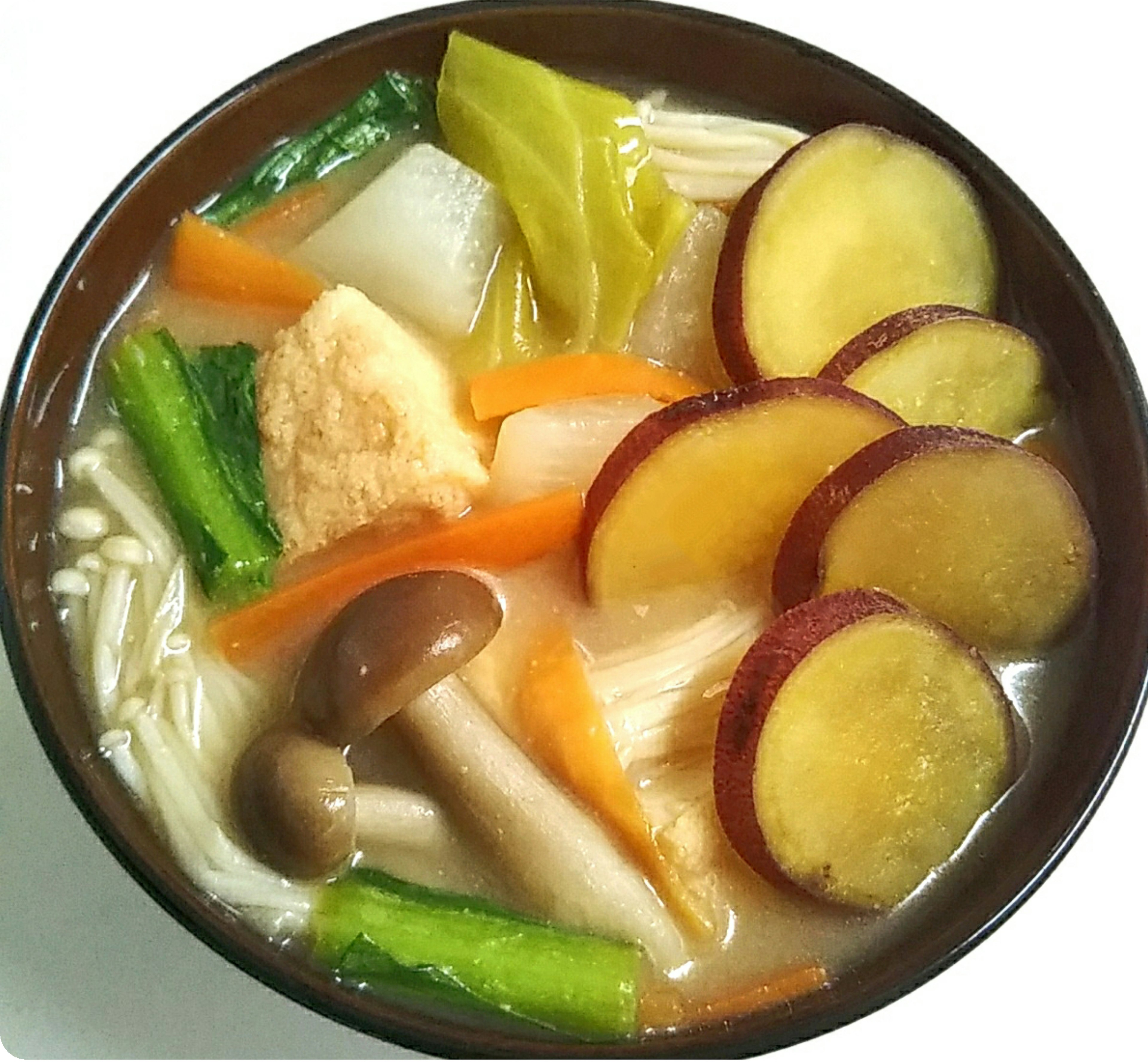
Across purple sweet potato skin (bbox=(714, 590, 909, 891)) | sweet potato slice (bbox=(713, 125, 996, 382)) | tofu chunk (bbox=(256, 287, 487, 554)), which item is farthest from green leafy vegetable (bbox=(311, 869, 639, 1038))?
sweet potato slice (bbox=(713, 125, 996, 382))

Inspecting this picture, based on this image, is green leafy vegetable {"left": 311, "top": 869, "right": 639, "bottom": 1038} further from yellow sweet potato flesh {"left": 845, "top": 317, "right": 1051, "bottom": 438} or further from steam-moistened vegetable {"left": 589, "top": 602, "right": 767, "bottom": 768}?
yellow sweet potato flesh {"left": 845, "top": 317, "right": 1051, "bottom": 438}

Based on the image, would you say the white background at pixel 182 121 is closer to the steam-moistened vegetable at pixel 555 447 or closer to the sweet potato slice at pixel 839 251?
the sweet potato slice at pixel 839 251

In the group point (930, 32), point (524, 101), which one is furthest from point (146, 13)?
point (930, 32)

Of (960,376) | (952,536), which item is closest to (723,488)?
(952,536)

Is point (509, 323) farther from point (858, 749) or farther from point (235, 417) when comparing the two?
point (858, 749)

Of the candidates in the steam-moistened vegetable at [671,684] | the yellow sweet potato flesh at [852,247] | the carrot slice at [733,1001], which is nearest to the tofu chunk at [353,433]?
the steam-moistened vegetable at [671,684]
